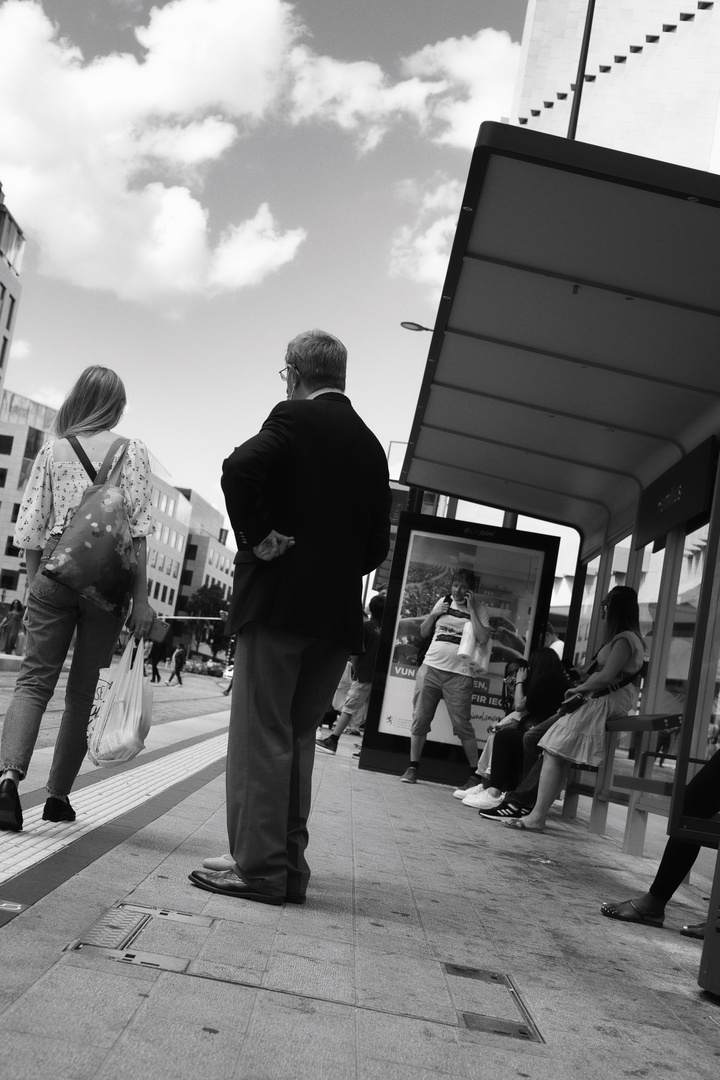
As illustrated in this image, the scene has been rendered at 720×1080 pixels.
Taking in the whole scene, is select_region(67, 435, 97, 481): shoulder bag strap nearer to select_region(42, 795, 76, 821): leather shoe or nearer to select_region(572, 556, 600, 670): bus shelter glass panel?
select_region(42, 795, 76, 821): leather shoe

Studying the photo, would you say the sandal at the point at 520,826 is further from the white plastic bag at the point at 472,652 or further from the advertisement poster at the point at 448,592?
the advertisement poster at the point at 448,592

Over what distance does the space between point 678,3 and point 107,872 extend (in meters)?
32.1

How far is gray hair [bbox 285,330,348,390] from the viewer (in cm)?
436

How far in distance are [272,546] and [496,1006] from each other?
1.66 m

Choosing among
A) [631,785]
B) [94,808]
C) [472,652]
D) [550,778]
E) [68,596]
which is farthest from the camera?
[472,652]

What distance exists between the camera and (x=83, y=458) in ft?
15.3

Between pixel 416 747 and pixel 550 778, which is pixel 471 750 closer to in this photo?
pixel 416 747


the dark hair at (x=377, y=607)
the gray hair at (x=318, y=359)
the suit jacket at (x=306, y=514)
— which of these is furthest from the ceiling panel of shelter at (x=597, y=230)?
the dark hair at (x=377, y=607)

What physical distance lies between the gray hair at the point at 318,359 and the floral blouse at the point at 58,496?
0.79 meters

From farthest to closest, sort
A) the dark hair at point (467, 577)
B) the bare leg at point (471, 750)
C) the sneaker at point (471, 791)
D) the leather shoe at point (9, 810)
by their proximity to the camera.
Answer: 1. the dark hair at point (467, 577)
2. the bare leg at point (471, 750)
3. the sneaker at point (471, 791)
4. the leather shoe at point (9, 810)

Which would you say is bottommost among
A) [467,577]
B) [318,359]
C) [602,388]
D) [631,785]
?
[631,785]

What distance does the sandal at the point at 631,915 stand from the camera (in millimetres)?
4805

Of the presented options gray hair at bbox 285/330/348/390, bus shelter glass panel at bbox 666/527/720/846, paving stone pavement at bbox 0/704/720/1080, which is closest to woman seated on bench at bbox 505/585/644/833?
bus shelter glass panel at bbox 666/527/720/846


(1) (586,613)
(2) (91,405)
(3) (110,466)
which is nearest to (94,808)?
(3) (110,466)
